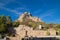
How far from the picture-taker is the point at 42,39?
26.8 meters

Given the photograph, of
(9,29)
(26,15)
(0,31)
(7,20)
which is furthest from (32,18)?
(0,31)

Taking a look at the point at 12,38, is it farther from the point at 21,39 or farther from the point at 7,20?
the point at 7,20

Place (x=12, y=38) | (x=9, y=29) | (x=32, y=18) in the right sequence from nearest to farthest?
(x=12, y=38) < (x=9, y=29) < (x=32, y=18)

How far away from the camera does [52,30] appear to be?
31.4 m

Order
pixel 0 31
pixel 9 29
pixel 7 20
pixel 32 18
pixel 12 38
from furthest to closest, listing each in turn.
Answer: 1. pixel 32 18
2. pixel 7 20
3. pixel 9 29
4. pixel 0 31
5. pixel 12 38

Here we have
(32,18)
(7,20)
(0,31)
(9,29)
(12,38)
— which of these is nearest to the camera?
(12,38)

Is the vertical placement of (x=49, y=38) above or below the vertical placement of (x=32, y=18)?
below

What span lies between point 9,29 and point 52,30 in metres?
8.09

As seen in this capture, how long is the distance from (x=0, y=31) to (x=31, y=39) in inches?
243

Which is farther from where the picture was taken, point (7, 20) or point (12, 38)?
point (7, 20)

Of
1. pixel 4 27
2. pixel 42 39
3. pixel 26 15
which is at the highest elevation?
pixel 26 15

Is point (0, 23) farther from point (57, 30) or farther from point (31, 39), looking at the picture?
point (57, 30)

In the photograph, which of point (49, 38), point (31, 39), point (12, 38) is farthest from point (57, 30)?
point (12, 38)

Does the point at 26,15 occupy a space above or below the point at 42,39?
above
